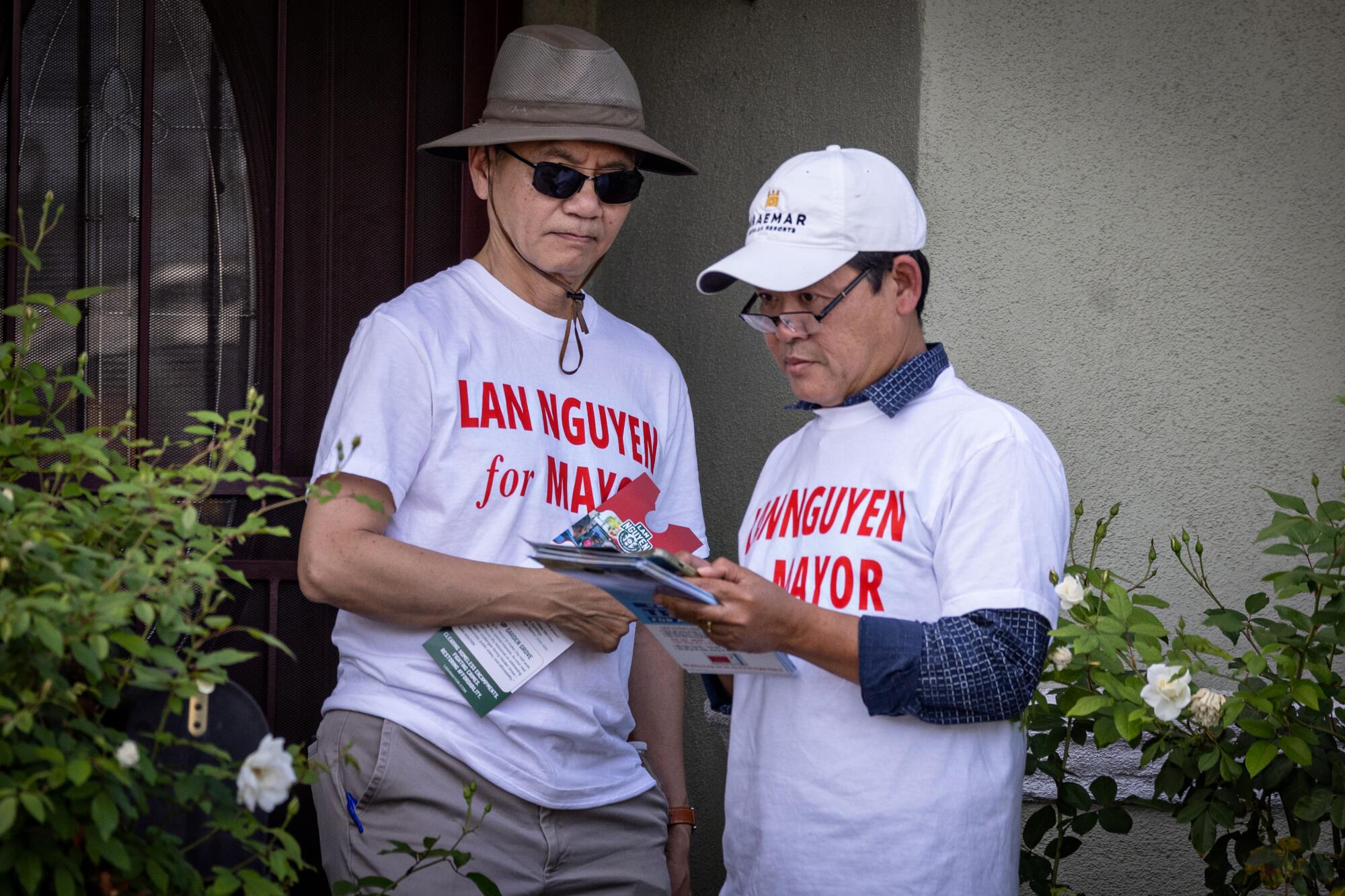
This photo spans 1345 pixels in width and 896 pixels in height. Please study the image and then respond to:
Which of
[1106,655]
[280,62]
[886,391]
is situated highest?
[280,62]

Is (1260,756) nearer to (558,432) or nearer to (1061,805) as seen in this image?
(1061,805)

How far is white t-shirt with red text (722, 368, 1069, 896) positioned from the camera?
216 centimetres

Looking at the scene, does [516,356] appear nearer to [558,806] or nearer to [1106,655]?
[558,806]

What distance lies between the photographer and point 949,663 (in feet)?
6.88

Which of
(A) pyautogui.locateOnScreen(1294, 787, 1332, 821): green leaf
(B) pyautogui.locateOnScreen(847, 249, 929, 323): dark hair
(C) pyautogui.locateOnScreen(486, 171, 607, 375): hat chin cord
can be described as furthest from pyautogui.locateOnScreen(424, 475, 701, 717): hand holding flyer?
(A) pyautogui.locateOnScreen(1294, 787, 1332, 821): green leaf

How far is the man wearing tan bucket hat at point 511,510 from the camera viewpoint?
2539 mm

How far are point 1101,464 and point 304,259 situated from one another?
198 cm

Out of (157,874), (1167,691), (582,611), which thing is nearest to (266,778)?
(157,874)

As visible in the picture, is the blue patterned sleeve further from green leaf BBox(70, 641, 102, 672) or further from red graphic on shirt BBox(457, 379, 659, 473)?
green leaf BBox(70, 641, 102, 672)

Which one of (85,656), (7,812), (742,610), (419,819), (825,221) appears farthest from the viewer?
(419,819)

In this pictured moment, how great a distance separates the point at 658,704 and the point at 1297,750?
4.13 feet

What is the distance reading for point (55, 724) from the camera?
156 centimetres

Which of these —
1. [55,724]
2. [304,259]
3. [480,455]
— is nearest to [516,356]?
[480,455]

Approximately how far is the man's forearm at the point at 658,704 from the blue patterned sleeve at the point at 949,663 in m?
0.95
